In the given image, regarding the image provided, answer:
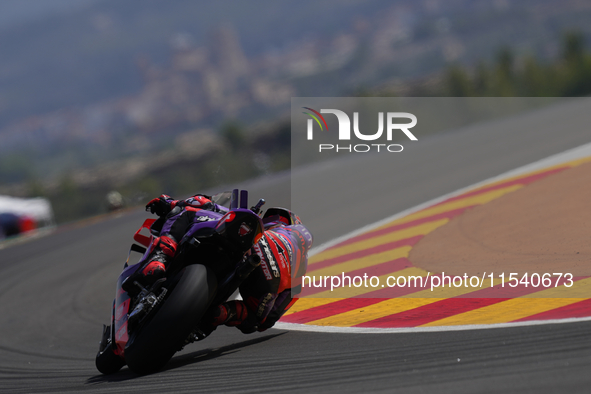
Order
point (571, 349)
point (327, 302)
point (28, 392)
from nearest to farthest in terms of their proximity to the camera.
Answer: point (571, 349) → point (28, 392) → point (327, 302)

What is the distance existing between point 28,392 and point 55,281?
5291 mm

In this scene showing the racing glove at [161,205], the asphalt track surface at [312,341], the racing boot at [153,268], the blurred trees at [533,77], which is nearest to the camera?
the asphalt track surface at [312,341]

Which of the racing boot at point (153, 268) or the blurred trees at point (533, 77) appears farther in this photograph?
the blurred trees at point (533, 77)

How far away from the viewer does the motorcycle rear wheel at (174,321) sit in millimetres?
4160

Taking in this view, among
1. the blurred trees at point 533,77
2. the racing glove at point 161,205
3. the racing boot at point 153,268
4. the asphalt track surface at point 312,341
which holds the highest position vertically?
the blurred trees at point 533,77

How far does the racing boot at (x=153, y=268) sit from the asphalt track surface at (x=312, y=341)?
23.3 inches

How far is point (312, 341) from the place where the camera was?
4852 mm

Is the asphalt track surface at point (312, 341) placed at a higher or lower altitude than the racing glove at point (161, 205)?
lower

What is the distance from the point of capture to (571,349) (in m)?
3.53

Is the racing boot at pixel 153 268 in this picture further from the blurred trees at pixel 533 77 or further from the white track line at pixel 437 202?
the blurred trees at pixel 533 77

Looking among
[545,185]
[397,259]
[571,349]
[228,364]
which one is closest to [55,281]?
[397,259]


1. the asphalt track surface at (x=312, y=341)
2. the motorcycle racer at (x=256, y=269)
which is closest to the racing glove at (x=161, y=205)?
the motorcycle racer at (x=256, y=269)

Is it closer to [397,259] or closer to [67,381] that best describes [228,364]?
[67,381]

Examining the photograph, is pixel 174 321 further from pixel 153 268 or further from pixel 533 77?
pixel 533 77
